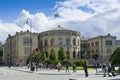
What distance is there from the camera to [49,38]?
13212 cm

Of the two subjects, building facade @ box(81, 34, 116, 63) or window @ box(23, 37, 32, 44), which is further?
building facade @ box(81, 34, 116, 63)

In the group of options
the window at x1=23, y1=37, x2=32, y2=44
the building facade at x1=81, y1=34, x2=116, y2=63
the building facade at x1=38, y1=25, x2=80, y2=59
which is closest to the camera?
the building facade at x1=38, y1=25, x2=80, y2=59

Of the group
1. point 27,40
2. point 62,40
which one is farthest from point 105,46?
point 27,40

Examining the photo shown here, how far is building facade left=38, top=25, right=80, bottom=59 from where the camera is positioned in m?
131

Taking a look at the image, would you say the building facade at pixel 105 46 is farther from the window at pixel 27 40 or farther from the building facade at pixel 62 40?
the window at pixel 27 40

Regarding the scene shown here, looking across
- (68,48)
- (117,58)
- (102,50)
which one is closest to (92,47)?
(102,50)

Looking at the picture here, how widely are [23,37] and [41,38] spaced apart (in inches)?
376

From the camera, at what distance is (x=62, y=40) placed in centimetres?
13188

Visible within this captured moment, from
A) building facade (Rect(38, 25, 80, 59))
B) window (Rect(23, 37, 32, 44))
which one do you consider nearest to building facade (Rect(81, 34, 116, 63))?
building facade (Rect(38, 25, 80, 59))

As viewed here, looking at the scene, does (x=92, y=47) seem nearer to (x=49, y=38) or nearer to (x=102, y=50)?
(x=102, y=50)

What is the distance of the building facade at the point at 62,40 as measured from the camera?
131250mm

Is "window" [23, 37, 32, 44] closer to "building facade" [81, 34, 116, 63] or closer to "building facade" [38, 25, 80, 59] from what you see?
"building facade" [38, 25, 80, 59]

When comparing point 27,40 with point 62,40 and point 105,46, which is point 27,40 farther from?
point 105,46

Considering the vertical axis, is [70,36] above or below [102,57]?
above
